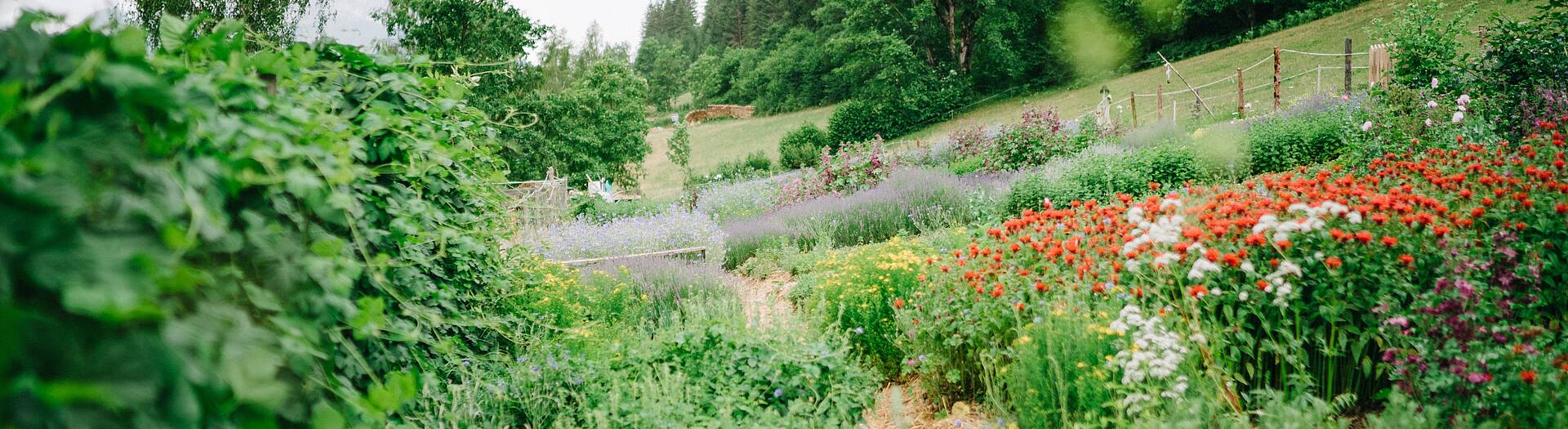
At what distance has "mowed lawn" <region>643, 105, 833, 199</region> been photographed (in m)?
29.1

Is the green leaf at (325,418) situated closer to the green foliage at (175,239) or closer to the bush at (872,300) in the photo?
the green foliage at (175,239)

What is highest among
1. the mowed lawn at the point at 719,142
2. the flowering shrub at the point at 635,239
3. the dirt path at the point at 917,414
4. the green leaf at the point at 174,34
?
the green leaf at the point at 174,34

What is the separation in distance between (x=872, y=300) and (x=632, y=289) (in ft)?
6.03

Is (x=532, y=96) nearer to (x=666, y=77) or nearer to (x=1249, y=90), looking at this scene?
(x=1249, y=90)

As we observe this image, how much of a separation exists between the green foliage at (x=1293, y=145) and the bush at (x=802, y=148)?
1521 centimetres

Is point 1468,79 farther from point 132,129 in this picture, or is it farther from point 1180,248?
point 132,129

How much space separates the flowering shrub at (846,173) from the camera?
10.3m

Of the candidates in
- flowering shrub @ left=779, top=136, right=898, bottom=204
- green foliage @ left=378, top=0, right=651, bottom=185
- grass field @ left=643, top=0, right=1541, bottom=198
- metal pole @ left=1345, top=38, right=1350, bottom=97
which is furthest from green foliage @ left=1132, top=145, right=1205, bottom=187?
green foliage @ left=378, top=0, right=651, bottom=185

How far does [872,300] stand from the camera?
4207 mm

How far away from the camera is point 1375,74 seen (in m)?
11.4

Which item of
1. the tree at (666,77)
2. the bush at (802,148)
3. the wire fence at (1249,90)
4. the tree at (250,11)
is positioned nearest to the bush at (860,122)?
the bush at (802,148)

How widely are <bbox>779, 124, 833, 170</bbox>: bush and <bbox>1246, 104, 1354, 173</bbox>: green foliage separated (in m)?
15.2

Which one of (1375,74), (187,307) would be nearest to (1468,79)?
(1375,74)

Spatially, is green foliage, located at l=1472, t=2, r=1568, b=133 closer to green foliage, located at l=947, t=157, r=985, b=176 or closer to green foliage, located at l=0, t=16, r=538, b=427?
green foliage, located at l=947, t=157, r=985, b=176
